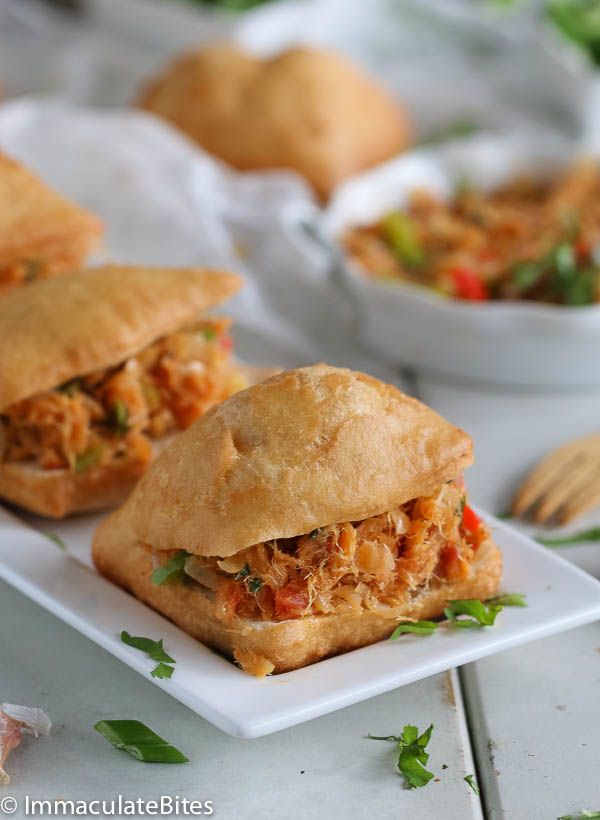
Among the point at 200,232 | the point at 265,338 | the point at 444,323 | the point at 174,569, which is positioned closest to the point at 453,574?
the point at 174,569

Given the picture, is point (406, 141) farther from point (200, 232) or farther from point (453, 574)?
point (453, 574)

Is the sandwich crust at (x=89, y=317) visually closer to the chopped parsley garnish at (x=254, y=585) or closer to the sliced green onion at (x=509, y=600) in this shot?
the chopped parsley garnish at (x=254, y=585)

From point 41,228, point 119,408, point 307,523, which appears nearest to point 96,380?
point 119,408

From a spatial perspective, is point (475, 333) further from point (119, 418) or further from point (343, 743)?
point (343, 743)

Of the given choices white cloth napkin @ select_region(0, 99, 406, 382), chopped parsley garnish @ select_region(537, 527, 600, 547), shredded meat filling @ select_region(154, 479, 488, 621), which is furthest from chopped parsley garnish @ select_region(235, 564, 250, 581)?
white cloth napkin @ select_region(0, 99, 406, 382)

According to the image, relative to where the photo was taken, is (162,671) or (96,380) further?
(96,380)

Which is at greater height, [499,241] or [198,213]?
[499,241]
